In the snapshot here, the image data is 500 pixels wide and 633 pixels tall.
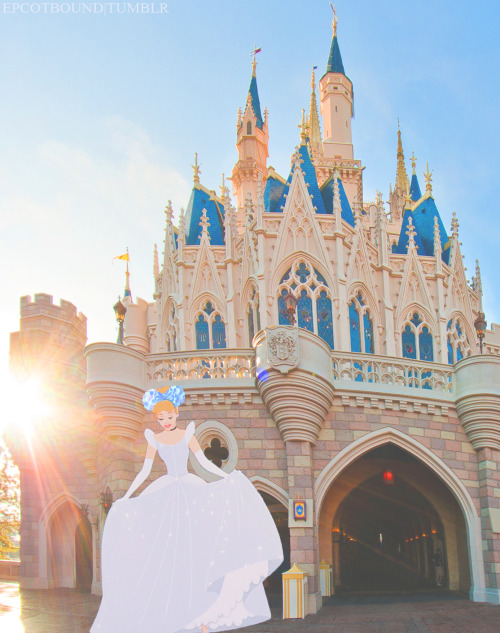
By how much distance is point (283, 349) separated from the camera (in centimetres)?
1514

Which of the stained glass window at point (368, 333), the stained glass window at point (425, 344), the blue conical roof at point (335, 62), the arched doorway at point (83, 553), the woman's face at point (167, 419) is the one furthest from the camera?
the blue conical roof at point (335, 62)

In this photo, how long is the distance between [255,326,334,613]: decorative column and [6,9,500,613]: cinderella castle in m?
0.04

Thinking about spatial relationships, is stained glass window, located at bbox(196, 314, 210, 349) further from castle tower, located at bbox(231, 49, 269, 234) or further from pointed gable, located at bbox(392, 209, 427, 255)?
castle tower, located at bbox(231, 49, 269, 234)

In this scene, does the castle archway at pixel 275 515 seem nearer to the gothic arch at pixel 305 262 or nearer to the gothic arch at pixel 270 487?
the gothic arch at pixel 270 487

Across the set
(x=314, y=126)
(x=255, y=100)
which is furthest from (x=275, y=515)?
(x=314, y=126)

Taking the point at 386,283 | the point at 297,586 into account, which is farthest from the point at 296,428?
the point at 386,283

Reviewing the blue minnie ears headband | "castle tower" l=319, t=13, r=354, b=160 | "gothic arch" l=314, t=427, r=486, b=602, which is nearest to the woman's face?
the blue minnie ears headband

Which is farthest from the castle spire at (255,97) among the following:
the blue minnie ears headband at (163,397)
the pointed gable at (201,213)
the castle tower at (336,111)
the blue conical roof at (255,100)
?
the blue minnie ears headband at (163,397)

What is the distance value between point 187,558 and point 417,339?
17.6m

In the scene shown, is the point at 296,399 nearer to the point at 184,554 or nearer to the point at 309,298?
the point at 184,554

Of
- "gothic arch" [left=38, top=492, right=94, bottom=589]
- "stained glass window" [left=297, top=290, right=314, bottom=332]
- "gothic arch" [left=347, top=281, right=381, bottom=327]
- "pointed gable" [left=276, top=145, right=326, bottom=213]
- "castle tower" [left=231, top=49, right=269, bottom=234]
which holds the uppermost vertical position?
"castle tower" [left=231, top=49, right=269, bottom=234]

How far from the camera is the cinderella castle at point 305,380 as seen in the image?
1544cm

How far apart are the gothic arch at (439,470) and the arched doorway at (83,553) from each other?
31.5ft

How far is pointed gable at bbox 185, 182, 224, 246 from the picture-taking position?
89.8 ft
